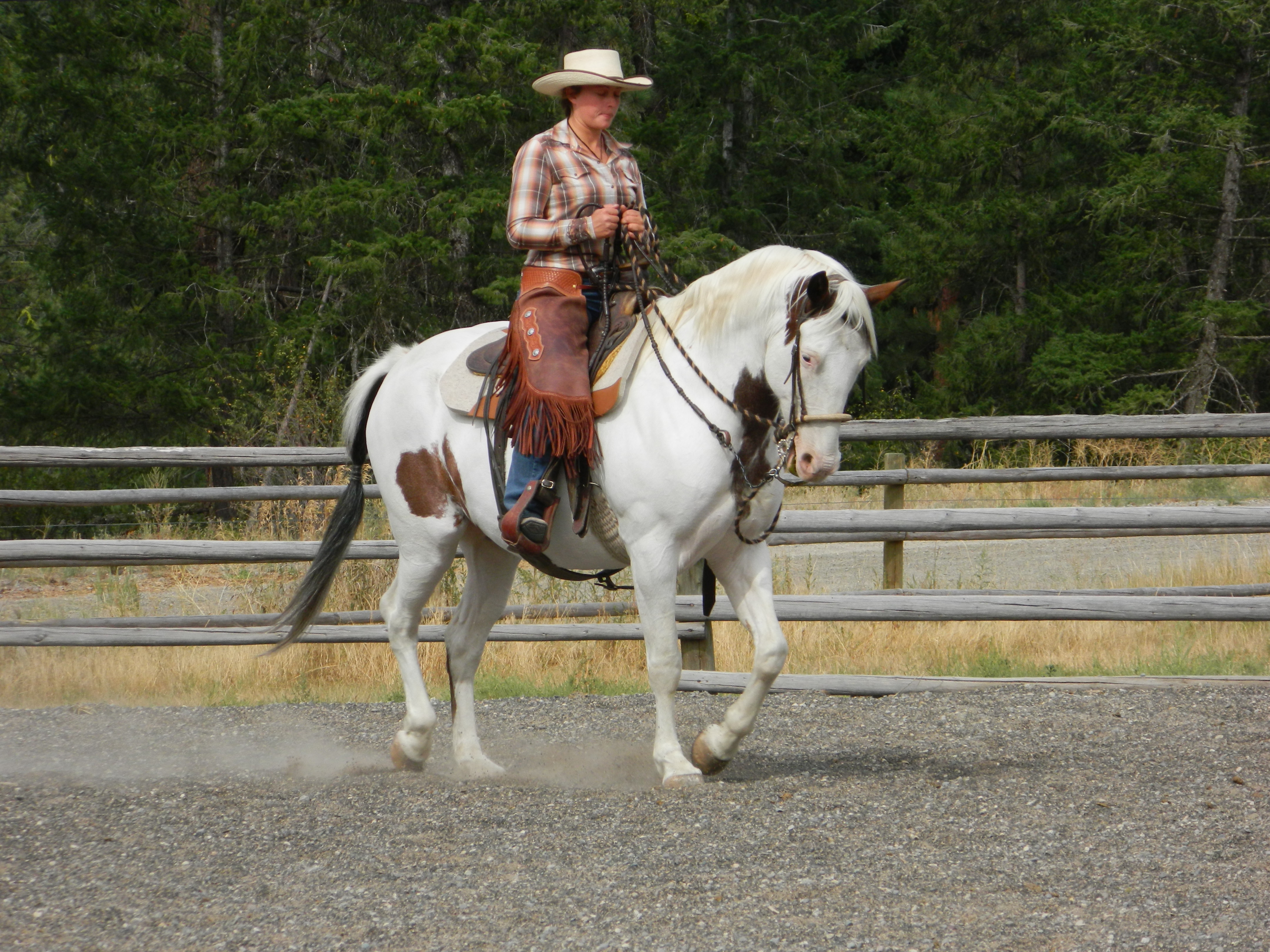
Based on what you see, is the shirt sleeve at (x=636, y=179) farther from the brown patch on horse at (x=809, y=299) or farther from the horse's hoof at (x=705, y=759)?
the horse's hoof at (x=705, y=759)

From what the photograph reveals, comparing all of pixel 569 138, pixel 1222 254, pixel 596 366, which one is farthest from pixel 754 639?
pixel 1222 254

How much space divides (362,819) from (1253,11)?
2019 cm

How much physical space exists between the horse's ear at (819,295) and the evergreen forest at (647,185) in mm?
7972

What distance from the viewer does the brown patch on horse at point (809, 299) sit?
3881 millimetres

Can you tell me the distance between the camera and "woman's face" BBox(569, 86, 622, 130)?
4500 mm

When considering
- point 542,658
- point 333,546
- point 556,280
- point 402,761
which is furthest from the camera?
point 542,658

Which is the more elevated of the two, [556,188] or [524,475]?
[556,188]

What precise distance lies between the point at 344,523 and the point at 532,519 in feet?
5.11

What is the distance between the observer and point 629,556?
15.0 feet

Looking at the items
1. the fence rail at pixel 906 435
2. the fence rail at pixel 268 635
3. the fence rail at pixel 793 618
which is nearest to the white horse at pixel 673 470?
the fence rail at pixel 793 618

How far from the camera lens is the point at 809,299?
3.94 metres

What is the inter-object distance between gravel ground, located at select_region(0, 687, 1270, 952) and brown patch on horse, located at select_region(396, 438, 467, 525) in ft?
3.58

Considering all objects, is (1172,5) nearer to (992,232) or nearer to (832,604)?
(992,232)

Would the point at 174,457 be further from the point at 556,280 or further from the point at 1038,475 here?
the point at 1038,475
